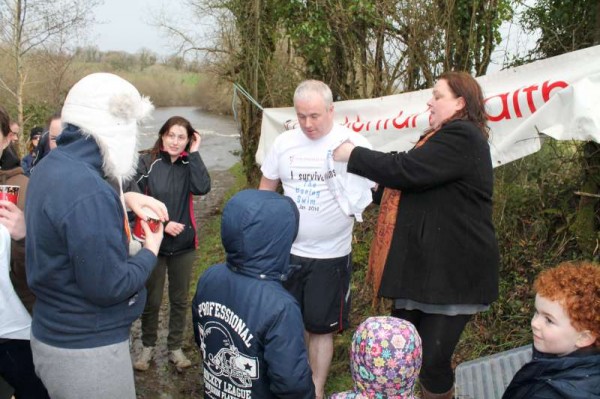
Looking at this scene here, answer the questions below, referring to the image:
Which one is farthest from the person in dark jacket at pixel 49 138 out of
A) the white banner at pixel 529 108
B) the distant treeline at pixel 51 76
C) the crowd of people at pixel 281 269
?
the distant treeline at pixel 51 76

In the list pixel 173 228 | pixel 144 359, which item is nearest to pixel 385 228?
pixel 173 228

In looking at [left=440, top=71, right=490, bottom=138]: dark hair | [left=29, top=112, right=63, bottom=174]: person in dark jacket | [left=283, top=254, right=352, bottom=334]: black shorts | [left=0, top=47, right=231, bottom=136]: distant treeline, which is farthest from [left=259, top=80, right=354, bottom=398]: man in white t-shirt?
[left=0, top=47, right=231, bottom=136]: distant treeline

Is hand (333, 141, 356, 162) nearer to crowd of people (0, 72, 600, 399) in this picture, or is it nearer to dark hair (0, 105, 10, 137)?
crowd of people (0, 72, 600, 399)

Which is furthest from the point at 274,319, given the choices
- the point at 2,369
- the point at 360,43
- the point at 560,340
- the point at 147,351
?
the point at 360,43

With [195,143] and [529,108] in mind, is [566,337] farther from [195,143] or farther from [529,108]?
[195,143]

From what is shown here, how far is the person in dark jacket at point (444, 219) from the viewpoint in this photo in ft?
7.95

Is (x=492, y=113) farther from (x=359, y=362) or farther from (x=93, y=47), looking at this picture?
(x=93, y=47)

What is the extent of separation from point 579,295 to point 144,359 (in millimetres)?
3154

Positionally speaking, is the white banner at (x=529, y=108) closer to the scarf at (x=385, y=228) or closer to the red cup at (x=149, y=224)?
the scarf at (x=385, y=228)

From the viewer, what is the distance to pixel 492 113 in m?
3.93

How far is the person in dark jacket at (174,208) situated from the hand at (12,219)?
51.4 inches

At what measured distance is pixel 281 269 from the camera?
2059 mm

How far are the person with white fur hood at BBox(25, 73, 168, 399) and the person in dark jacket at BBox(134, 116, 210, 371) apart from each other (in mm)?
1651

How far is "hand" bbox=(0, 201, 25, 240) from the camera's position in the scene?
7.57 feet
